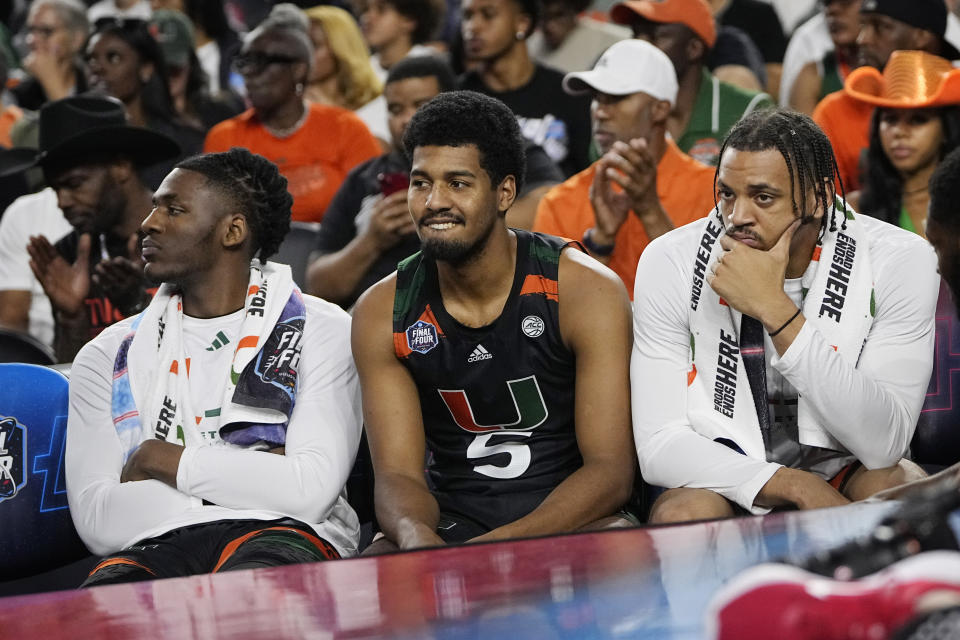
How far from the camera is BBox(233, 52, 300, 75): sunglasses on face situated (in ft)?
19.0

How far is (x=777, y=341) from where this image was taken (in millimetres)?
2842

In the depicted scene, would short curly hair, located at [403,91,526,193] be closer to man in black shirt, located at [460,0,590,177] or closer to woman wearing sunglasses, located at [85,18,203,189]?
man in black shirt, located at [460,0,590,177]

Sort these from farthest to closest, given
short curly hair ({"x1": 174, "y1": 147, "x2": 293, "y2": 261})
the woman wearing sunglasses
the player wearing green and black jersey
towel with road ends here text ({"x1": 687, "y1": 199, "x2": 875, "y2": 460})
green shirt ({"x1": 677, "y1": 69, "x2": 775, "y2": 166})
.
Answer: the woman wearing sunglasses → green shirt ({"x1": 677, "y1": 69, "x2": 775, "y2": 166}) → short curly hair ({"x1": 174, "y1": 147, "x2": 293, "y2": 261}) → the player wearing green and black jersey → towel with road ends here text ({"x1": 687, "y1": 199, "x2": 875, "y2": 460})

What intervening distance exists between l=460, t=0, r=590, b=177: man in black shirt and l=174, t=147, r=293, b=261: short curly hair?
6.24 feet

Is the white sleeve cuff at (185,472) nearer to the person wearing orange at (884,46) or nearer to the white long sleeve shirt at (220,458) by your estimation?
the white long sleeve shirt at (220,458)

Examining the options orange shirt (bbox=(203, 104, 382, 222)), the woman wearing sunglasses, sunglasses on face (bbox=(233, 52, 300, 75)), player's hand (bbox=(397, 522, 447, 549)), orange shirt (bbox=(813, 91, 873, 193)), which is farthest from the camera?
the woman wearing sunglasses

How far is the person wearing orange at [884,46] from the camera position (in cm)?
488

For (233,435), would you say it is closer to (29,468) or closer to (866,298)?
(29,468)

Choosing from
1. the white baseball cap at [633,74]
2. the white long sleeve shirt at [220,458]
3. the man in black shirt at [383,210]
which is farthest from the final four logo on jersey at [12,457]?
the white baseball cap at [633,74]

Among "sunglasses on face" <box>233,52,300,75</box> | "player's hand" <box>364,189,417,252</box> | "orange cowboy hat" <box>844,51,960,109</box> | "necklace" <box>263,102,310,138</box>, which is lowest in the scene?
"player's hand" <box>364,189,417,252</box>

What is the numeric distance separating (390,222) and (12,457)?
1.66m

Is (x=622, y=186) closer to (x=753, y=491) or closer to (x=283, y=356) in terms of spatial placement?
(x=283, y=356)

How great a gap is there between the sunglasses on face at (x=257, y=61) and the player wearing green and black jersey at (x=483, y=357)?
2.79 m

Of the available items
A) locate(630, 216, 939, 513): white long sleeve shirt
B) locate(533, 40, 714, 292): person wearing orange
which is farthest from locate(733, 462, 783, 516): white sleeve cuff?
Answer: locate(533, 40, 714, 292): person wearing orange
